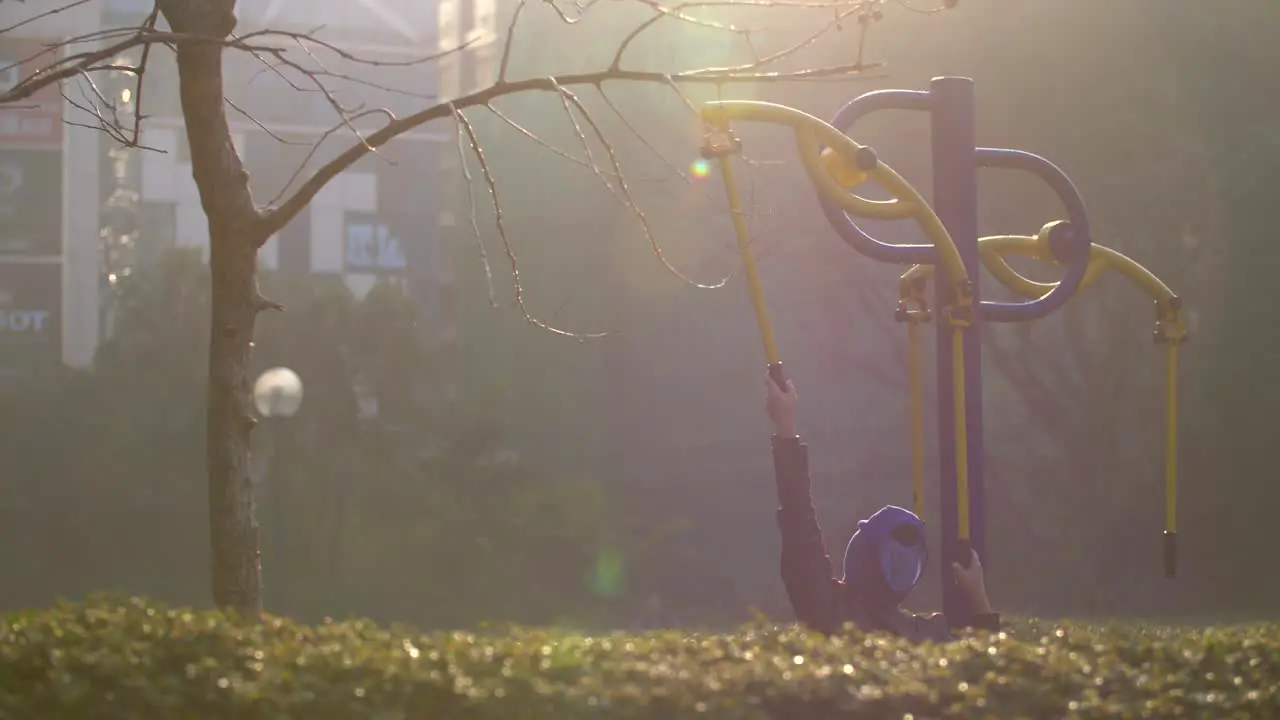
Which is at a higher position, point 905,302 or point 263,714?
point 905,302

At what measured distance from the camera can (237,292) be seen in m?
6.93

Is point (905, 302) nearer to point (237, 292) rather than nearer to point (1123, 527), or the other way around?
point (237, 292)

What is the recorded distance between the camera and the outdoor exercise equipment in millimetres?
7402

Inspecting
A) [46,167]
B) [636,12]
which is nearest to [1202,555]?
[636,12]

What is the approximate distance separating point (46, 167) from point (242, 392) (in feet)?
135

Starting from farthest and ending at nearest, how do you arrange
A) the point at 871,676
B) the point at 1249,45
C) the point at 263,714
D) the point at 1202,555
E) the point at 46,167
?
the point at 46,167, the point at 1202,555, the point at 1249,45, the point at 871,676, the point at 263,714

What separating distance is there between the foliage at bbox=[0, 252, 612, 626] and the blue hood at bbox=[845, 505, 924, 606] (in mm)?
17324

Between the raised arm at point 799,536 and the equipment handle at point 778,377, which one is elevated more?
the equipment handle at point 778,377

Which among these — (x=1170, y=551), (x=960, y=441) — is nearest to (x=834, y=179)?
(x=960, y=441)

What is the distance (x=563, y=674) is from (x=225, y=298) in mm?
3107

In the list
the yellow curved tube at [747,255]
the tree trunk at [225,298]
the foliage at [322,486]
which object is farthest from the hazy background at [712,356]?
the yellow curved tube at [747,255]

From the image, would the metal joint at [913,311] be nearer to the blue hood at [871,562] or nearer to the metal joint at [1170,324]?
the metal joint at [1170,324]

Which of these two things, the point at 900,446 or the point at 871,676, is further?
the point at 900,446

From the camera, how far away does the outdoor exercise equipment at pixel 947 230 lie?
7402 millimetres
